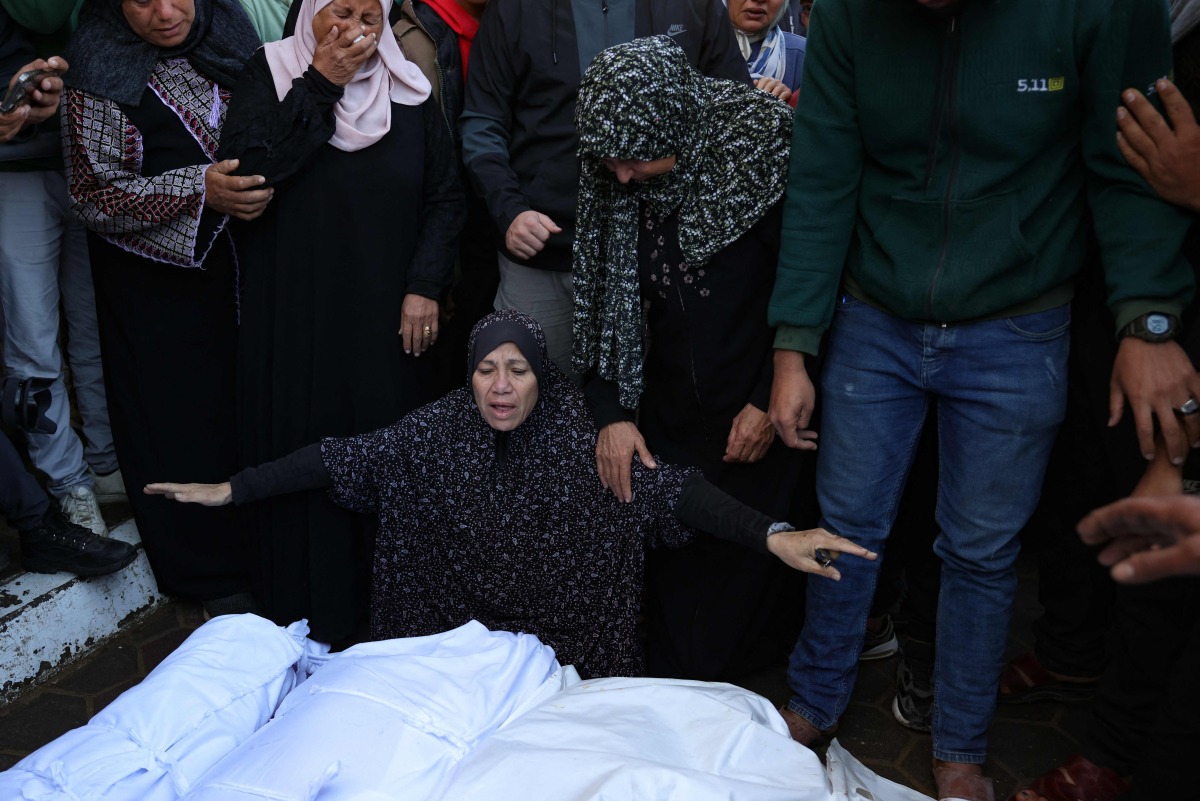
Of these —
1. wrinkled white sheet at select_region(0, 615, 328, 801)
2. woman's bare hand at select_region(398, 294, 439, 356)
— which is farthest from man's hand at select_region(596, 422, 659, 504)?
wrinkled white sheet at select_region(0, 615, 328, 801)

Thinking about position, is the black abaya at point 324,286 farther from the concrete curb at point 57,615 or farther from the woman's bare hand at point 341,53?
the concrete curb at point 57,615

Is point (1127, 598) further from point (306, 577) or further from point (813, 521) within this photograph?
point (306, 577)

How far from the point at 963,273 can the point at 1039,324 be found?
0.21 metres

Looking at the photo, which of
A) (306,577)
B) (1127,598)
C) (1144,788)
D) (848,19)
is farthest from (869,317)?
(306,577)

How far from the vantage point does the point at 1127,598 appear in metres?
2.25

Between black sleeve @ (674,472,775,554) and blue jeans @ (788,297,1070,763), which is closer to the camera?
blue jeans @ (788,297,1070,763)

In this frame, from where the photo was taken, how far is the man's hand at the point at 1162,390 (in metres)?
1.93

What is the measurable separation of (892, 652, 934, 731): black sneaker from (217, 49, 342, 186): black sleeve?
6.81 ft

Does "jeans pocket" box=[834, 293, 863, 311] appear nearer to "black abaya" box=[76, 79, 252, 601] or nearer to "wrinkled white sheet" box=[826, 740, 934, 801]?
"wrinkled white sheet" box=[826, 740, 934, 801]

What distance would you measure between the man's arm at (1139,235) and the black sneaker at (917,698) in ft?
3.20

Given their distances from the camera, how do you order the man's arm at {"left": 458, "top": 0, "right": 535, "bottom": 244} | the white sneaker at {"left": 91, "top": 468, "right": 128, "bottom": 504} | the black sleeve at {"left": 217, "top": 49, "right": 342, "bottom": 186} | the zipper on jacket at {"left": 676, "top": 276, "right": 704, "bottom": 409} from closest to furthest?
the zipper on jacket at {"left": 676, "top": 276, "right": 704, "bottom": 409} → the black sleeve at {"left": 217, "top": 49, "right": 342, "bottom": 186} → the man's arm at {"left": 458, "top": 0, "right": 535, "bottom": 244} → the white sneaker at {"left": 91, "top": 468, "right": 128, "bottom": 504}

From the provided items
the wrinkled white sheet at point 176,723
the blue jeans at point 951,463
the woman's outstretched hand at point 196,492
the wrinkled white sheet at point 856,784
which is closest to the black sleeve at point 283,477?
the woman's outstretched hand at point 196,492

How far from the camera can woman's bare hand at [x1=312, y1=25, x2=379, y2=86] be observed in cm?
271

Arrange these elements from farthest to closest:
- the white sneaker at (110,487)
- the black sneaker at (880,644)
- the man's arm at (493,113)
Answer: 1. the white sneaker at (110,487)
2. the black sneaker at (880,644)
3. the man's arm at (493,113)
